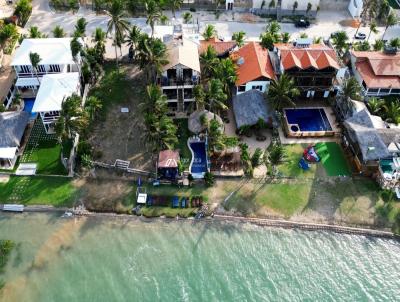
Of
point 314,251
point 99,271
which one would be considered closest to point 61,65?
point 99,271

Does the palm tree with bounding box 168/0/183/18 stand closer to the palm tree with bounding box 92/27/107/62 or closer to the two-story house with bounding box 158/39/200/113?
the palm tree with bounding box 92/27/107/62

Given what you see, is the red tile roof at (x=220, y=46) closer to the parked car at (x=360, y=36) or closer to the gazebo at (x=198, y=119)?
the gazebo at (x=198, y=119)

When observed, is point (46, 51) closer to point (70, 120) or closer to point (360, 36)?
point (70, 120)

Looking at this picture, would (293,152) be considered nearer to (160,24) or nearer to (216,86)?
(216,86)

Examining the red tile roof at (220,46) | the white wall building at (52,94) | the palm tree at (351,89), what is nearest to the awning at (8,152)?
the white wall building at (52,94)

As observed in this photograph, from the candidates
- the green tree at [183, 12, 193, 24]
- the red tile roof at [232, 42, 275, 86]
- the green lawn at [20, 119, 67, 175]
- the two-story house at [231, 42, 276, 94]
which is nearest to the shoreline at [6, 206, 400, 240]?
the green lawn at [20, 119, 67, 175]

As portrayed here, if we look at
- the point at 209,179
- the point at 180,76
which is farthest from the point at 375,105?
the point at 180,76
